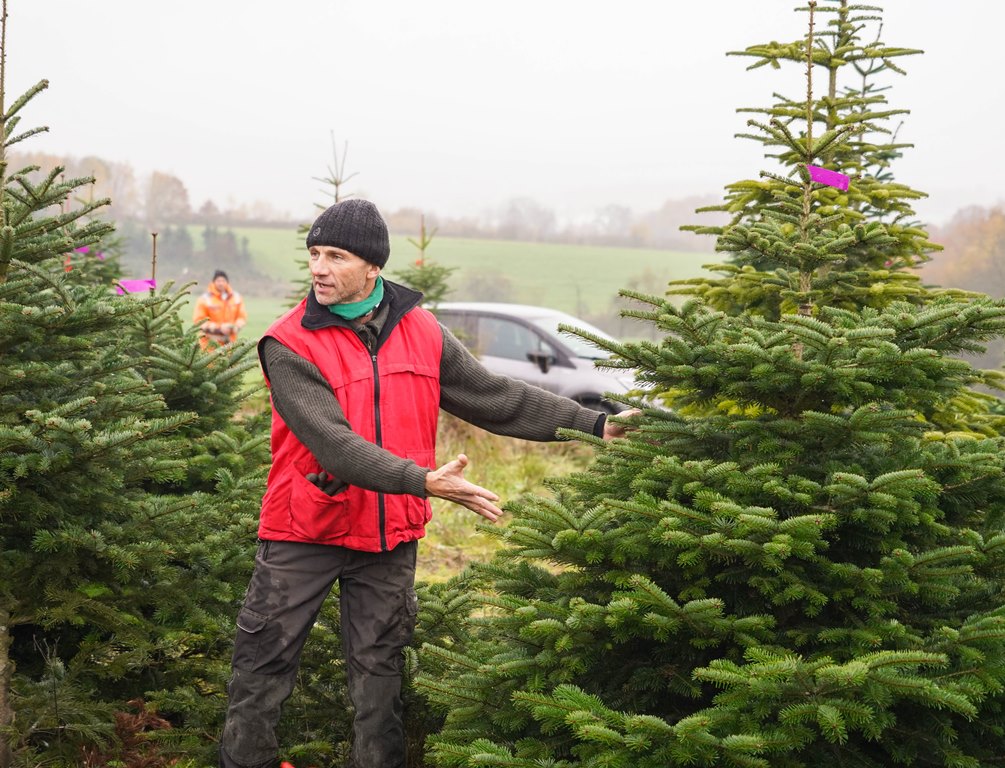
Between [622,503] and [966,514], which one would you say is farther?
[966,514]

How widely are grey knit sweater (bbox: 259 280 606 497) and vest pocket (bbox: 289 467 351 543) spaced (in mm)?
192

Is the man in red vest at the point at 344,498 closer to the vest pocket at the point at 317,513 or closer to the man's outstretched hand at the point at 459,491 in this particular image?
the vest pocket at the point at 317,513

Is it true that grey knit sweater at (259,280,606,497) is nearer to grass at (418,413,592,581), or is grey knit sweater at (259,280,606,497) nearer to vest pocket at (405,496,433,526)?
vest pocket at (405,496,433,526)

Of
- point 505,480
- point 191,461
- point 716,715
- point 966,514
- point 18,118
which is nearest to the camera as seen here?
point 716,715

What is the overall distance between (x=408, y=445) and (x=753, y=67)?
8.65ft

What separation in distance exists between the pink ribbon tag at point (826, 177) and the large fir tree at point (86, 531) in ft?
7.74

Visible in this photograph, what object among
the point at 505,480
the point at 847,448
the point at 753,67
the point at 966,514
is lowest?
the point at 505,480

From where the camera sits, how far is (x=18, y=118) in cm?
385

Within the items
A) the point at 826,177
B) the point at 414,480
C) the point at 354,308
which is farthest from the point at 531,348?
the point at 414,480

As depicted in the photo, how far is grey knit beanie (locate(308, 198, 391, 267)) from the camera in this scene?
3.27 m

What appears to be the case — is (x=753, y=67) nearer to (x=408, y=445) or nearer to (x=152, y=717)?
(x=408, y=445)

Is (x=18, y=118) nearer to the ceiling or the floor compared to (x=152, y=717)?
nearer to the ceiling

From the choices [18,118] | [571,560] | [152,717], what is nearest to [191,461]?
[152,717]

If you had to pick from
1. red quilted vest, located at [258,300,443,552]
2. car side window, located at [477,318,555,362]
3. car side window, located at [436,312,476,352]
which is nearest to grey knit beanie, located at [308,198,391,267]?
red quilted vest, located at [258,300,443,552]
